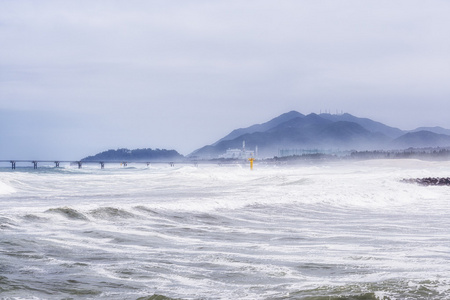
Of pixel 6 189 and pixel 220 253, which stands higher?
pixel 6 189

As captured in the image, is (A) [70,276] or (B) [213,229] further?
(B) [213,229]

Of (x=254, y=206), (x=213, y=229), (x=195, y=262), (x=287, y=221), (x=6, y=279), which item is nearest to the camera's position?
(x=6, y=279)

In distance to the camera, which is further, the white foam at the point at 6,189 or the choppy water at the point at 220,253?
the white foam at the point at 6,189

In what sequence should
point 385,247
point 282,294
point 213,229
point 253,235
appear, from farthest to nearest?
point 213,229, point 253,235, point 385,247, point 282,294

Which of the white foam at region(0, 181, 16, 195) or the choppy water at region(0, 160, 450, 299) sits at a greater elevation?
the white foam at region(0, 181, 16, 195)

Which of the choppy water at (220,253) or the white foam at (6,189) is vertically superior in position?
the white foam at (6,189)

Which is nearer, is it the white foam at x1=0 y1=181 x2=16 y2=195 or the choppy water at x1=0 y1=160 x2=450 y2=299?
the choppy water at x1=0 y1=160 x2=450 y2=299

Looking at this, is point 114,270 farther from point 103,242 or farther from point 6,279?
point 103,242

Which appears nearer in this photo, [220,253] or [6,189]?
[220,253]

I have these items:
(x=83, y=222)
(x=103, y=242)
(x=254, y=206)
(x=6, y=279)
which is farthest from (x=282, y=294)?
(x=254, y=206)

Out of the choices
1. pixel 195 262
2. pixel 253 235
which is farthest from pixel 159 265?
pixel 253 235

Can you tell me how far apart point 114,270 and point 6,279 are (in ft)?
3.68

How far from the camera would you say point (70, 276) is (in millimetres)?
5906

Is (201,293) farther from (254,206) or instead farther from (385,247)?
(254,206)
